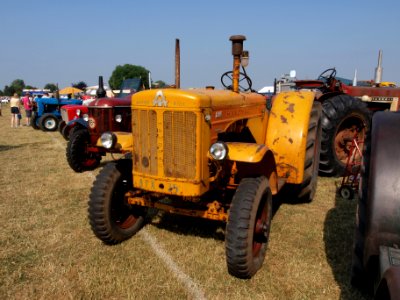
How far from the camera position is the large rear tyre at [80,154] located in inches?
257

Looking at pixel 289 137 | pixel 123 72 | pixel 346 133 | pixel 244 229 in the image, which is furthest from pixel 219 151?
pixel 123 72

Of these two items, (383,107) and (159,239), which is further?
(383,107)

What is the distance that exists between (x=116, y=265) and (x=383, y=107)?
24.2 feet

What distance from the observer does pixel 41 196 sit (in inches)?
199

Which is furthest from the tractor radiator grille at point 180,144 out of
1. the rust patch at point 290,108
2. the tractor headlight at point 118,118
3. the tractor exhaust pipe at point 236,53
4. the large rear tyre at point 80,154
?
the tractor headlight at point 118,118

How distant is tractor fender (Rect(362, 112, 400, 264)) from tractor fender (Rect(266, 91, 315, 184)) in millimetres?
1635

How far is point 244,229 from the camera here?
2.67 m

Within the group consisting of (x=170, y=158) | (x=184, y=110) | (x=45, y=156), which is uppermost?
(x=184, y=110)

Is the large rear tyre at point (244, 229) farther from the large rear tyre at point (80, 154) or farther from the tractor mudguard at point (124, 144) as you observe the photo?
the large rear tyre at point (80, 154)

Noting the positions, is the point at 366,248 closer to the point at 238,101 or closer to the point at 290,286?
the point at 290,286

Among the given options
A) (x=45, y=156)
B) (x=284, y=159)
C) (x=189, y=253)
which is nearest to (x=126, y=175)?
(x=189, y=253)

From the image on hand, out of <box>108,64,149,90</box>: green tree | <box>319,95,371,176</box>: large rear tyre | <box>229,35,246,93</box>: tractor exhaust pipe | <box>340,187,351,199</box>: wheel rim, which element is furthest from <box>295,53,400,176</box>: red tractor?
<box>108,64,149,90</box>: green tree

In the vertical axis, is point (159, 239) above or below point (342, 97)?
below

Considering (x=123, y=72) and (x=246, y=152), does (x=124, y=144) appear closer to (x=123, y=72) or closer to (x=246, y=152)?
(x=246, y=152)
